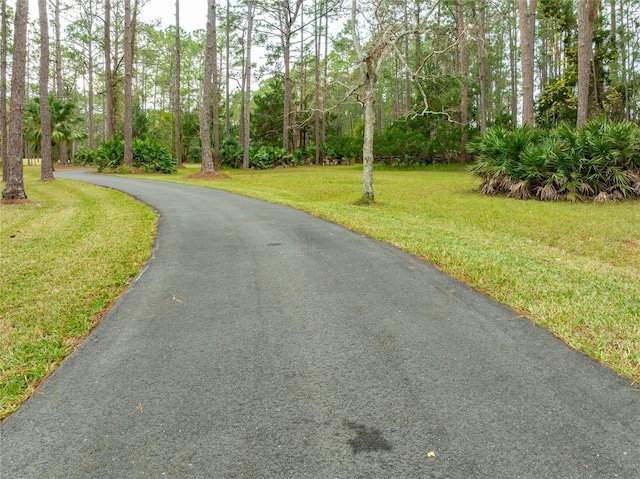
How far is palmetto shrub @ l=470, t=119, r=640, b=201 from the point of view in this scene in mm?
12023

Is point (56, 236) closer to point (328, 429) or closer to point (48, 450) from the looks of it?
point (48, 450)

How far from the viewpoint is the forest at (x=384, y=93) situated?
39.6ft

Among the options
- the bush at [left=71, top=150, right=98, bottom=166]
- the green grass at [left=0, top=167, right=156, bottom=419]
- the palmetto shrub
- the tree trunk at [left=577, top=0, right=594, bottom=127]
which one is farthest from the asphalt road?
the bush at [left=71, top=150, right=98, bottom=166]

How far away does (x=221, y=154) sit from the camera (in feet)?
99.0

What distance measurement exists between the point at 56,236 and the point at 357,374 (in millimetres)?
6738

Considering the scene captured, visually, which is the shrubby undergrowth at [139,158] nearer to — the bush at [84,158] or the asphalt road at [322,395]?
the bush at [84,158]

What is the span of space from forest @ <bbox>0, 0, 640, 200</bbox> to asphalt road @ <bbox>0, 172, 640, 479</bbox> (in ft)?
26.1

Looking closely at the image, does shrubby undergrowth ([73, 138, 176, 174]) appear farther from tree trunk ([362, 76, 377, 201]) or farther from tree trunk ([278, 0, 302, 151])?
tree trunk ([362, 76, 377, 201])

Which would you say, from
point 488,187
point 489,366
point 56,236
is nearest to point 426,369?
point 489,366

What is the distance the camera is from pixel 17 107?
39.5 feet

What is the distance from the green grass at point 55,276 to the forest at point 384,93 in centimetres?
472

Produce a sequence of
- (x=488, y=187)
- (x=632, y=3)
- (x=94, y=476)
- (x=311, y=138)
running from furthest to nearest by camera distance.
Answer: (x=311, y=138) < (x=632, y=3) < (x=488, y=187) < (x=94, y=476)

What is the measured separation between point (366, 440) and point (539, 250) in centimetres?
552

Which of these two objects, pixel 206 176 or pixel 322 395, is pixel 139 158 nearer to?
pixel 206 176
